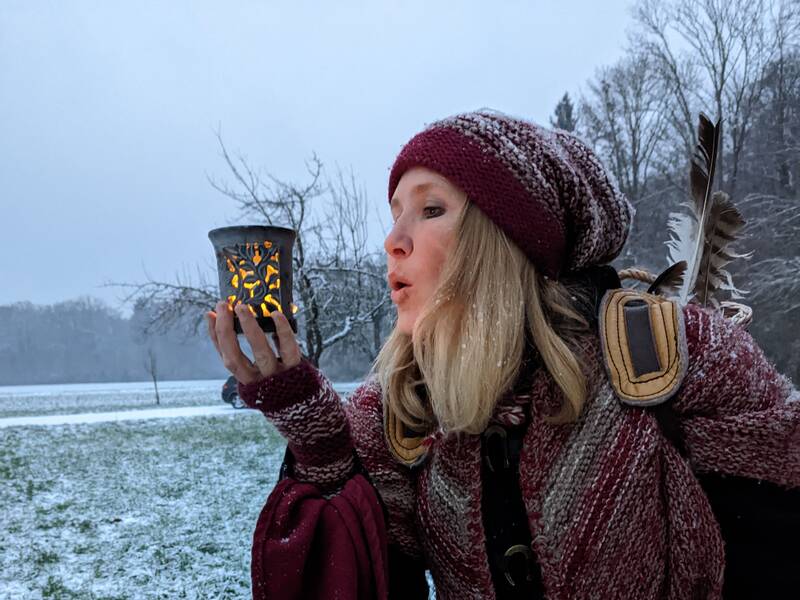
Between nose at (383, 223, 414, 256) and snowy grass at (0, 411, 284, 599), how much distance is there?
4.96m

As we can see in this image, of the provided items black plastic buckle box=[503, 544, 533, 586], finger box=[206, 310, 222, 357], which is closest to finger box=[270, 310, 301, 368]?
finger box=[206, 310, 222, 357]

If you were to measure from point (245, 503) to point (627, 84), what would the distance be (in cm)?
1482

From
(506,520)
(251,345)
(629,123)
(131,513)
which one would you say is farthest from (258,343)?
(629,123)

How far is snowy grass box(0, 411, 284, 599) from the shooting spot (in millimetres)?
5254

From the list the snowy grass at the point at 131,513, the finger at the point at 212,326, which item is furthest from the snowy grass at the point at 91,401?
the finger at the point at 212,326

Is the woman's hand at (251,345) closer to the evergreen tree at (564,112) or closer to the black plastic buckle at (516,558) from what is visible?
the black plastic buckle at (516,558)

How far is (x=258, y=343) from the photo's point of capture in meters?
1.14

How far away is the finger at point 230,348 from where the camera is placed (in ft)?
3.75

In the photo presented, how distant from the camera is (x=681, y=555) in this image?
1.11 meters

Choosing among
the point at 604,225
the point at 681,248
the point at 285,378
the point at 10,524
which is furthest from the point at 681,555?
the point at 10,524

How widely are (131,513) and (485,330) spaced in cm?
768

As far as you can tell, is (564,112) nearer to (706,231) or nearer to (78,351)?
(706,231)

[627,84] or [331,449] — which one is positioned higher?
[627,84]

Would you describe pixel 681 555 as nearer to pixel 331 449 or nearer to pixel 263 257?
pixel 331 449
